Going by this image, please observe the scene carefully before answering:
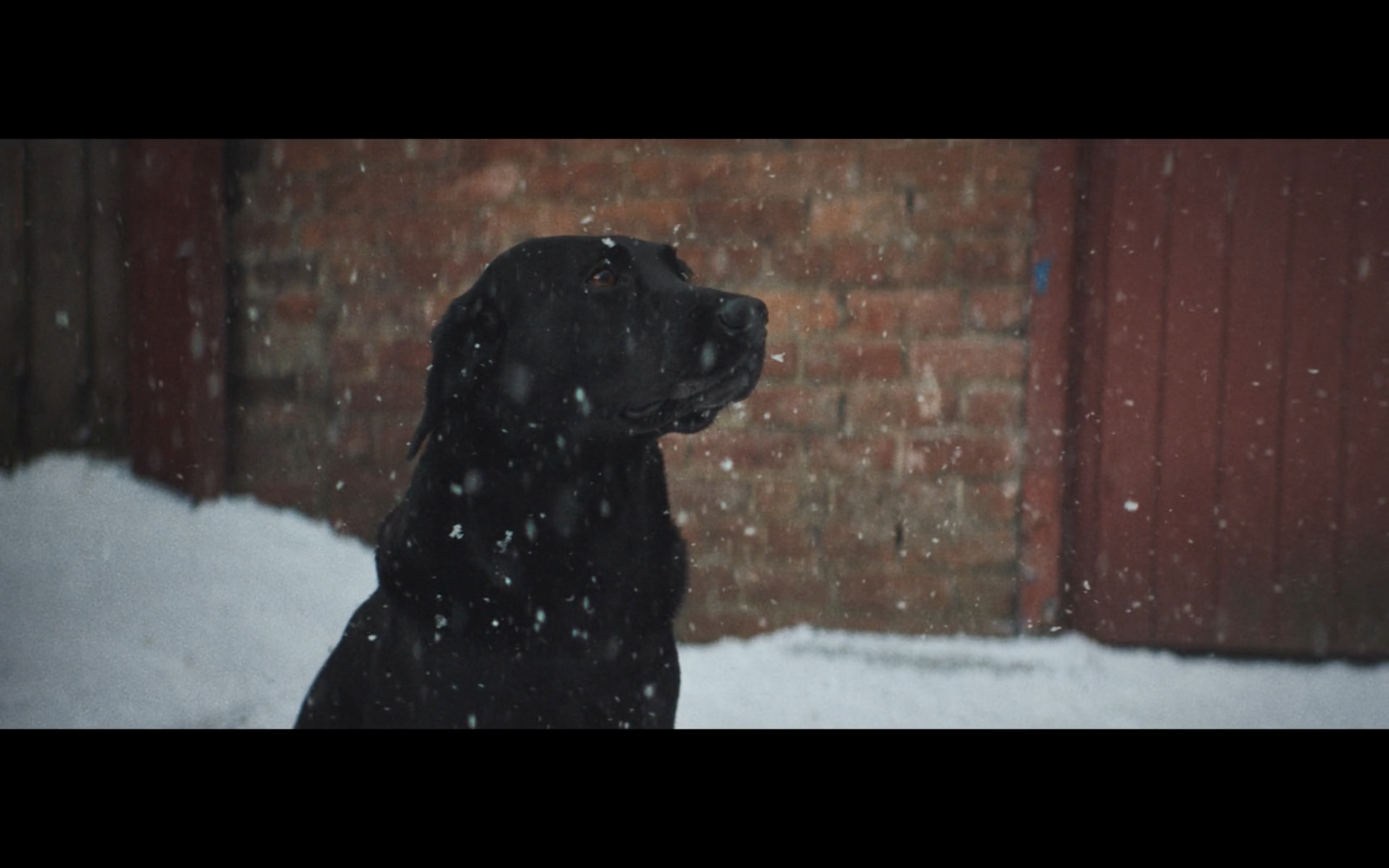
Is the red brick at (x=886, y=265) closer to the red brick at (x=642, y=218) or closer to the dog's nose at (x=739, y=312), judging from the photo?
the red brick at (x=642, y=218)

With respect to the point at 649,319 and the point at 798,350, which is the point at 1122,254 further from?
the point at 649,319

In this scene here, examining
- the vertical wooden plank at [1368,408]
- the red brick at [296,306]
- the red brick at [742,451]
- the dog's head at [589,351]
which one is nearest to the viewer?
the dog's head at [589,351]

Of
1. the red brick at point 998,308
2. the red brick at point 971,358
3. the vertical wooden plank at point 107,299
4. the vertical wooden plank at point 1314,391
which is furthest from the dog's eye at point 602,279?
the vertical wooden plank at point 107,299

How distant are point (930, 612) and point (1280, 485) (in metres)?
1.24

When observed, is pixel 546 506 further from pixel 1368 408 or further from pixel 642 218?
pixel 1368 408

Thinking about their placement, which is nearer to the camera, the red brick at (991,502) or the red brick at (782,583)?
the red brick at (991,502)

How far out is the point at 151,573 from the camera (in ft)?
10.2

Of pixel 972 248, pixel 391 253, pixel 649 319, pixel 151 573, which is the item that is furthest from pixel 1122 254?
pixel 151 573

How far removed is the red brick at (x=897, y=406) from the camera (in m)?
2.79

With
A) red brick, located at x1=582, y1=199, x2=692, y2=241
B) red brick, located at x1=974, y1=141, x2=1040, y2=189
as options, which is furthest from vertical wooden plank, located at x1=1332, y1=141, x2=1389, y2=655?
red brick, located at x1=582, y1=199, x2=692, y2=241

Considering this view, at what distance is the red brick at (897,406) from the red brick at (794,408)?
60 mm

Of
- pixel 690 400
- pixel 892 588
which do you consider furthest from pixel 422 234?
pixel 892 588

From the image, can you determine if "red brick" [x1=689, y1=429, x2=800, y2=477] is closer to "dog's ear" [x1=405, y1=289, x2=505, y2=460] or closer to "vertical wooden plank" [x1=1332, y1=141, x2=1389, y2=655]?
"dog's ear" [x1=405, y1=289, x2=505, y2=460]

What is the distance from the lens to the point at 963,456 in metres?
2.79
